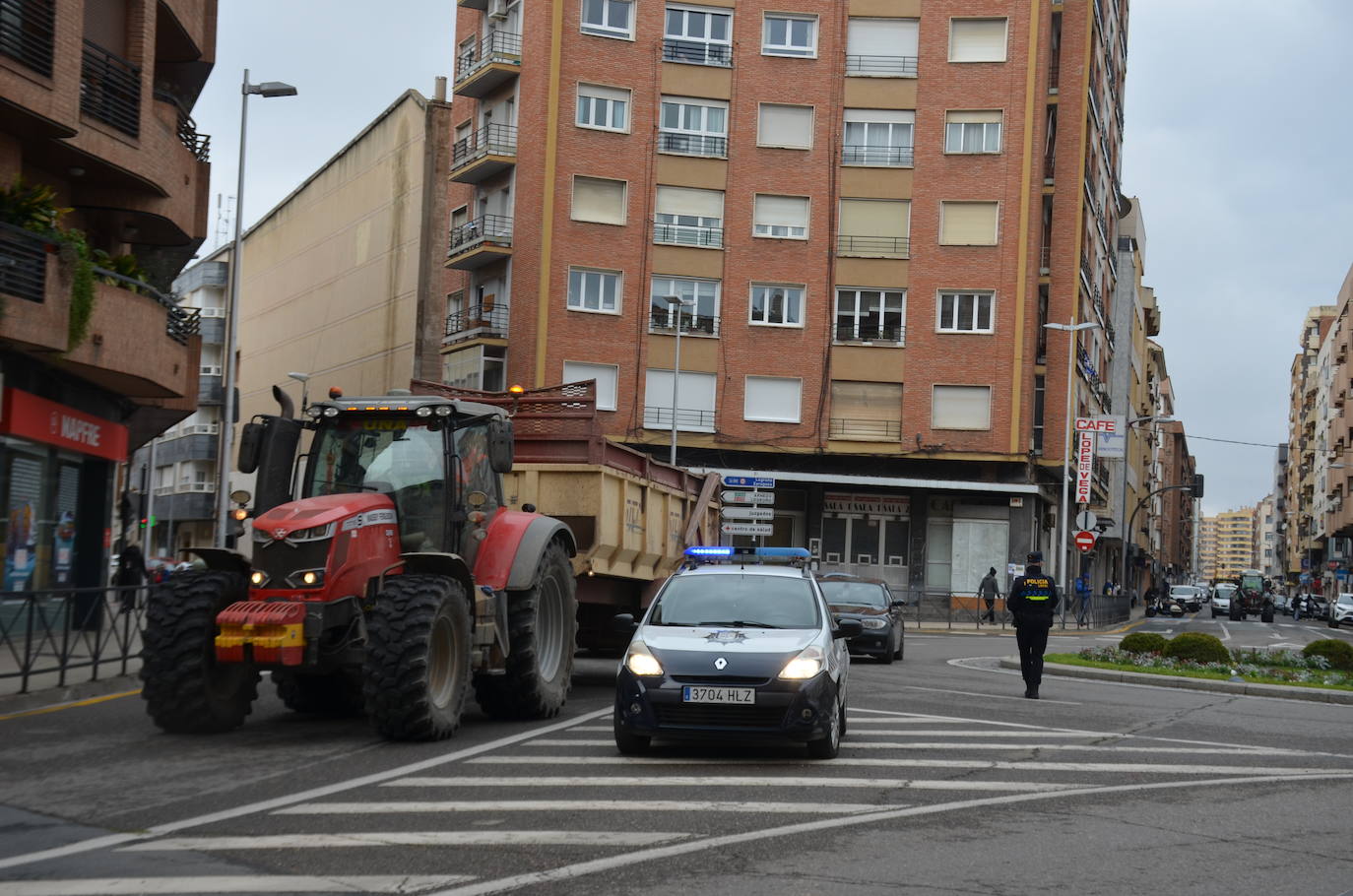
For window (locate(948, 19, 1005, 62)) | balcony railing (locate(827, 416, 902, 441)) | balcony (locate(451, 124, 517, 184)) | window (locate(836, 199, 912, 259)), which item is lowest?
balcony railing (locate(827, 416, 902, 441))

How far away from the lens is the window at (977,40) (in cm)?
4806

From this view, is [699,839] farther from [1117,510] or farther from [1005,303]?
[1117,510]

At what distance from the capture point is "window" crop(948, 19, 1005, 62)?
158ft

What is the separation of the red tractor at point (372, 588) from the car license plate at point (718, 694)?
6.32ft

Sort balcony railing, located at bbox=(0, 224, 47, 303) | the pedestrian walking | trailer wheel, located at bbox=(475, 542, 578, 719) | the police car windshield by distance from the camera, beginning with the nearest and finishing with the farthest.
→ the police car windshield → trailer wheel, located at bbox=(475, 542, 578, 719) → balcony railing, located at bbox=(0, 224, 47, 303) → the pedestrian walking

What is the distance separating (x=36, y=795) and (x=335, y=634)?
280 centimetres

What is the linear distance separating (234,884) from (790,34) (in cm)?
4472

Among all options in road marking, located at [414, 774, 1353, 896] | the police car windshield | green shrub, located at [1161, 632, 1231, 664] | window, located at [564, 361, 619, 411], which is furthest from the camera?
window, located at [564, 361, 619, 411]

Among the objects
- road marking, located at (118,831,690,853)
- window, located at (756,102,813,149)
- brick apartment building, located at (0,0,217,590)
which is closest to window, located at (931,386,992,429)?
window, located at (756,102,813,149)

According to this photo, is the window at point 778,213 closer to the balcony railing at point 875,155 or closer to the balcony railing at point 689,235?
the balcony railing at point 689,235

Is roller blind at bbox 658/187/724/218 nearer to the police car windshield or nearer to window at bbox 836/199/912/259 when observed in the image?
window at bbox 836/199/912/259

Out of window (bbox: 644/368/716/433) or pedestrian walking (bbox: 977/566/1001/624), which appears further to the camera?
window (bbox: 644/368/716/433)

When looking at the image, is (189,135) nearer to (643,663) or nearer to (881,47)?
(643,663)

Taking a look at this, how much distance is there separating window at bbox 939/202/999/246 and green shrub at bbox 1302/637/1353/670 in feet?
82.4
